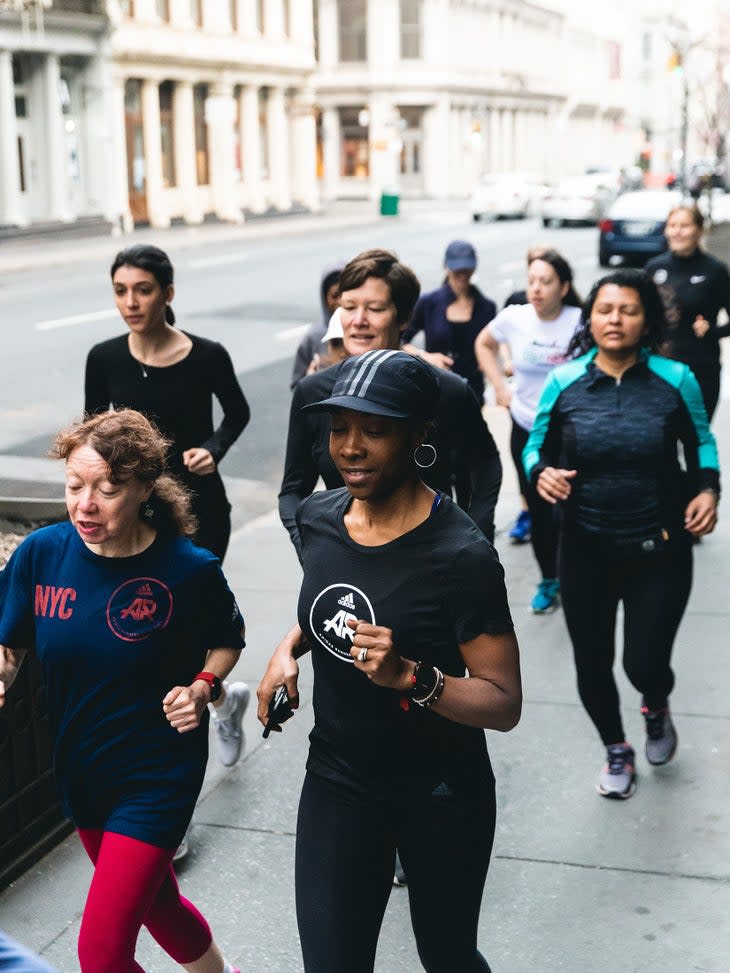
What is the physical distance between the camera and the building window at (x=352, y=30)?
71562 millimetres

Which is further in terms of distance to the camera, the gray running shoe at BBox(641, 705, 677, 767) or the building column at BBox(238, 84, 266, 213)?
the building column at BBox(238, 84, 266, 213)

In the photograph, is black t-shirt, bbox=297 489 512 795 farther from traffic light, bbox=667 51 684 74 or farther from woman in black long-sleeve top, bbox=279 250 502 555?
traffic light, bbox=667 51 684 74

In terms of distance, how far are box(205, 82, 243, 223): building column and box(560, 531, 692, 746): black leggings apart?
44411 mm

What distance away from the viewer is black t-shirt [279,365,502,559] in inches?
168

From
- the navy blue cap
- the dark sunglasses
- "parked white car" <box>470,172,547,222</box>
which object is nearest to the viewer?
the dark sunglasses

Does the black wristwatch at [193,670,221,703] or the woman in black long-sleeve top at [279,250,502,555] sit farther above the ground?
the woman in black long-sleeve top at [279,250,502,555]

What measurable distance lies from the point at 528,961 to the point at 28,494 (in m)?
2.87

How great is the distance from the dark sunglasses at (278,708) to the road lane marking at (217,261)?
2652 cm

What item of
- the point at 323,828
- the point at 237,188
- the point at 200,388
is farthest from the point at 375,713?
the point at 237,188

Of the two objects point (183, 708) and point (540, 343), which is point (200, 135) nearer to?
point (540, 343)

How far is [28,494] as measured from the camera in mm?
5680

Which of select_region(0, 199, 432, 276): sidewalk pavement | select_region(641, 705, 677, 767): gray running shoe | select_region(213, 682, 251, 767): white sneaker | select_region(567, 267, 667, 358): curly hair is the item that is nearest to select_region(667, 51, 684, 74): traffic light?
select_region(0, 199, 432, 276): sidewalk pavement

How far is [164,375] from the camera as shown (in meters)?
5.07

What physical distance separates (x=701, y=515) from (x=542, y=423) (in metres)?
0.65
